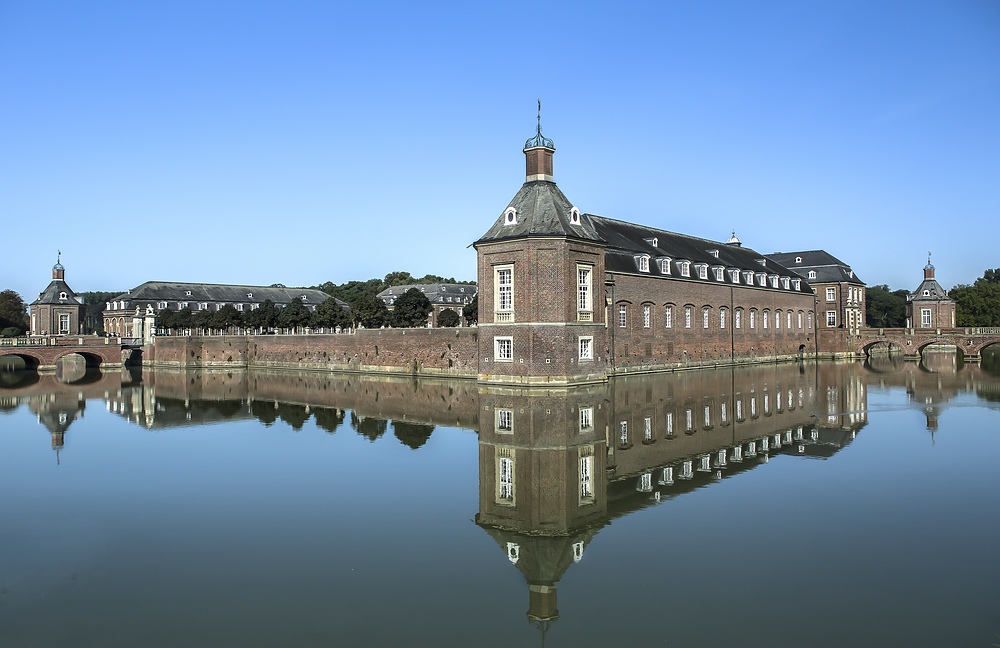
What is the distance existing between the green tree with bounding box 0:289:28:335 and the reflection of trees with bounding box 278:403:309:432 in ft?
234

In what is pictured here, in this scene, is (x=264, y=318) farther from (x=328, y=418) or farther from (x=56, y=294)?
(x=328, y=418)

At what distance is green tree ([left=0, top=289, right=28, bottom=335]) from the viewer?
83.0m

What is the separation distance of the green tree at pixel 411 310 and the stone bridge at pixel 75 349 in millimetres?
22374

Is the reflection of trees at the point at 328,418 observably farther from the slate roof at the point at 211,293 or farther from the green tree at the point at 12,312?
the green tree at the point at 12,312

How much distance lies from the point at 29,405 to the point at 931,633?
3073cm

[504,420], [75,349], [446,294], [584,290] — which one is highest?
[446,294]

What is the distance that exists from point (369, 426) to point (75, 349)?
1730 inches

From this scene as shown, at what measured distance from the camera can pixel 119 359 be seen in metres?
57.3

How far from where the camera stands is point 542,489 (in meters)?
11.6

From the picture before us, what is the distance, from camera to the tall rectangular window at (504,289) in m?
30.2

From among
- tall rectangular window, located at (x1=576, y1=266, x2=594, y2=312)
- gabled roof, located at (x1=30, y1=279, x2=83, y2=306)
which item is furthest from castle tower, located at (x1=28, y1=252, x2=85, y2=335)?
tall rectangular window, located at (x1=576, y1=266, x2=594, y2=312)

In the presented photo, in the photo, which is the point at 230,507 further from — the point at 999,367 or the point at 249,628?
the point at 999,367

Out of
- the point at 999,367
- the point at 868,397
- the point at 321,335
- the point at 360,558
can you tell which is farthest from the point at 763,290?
the point at 360,558

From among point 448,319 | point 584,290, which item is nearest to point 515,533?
point 584,290
